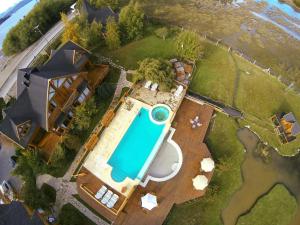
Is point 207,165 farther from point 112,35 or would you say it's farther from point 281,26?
point 281,26

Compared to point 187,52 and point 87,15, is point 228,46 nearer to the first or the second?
point 187,52

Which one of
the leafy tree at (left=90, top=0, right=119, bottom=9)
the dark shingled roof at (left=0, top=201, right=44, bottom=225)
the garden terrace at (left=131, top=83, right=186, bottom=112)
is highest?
the leafy tree at (left=90, top=0, right=119, bottom=9)

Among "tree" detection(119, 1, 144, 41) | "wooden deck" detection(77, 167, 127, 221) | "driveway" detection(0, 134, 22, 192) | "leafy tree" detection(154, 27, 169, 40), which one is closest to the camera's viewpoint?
"wooden deck" detection(77, 167, 127, 221)

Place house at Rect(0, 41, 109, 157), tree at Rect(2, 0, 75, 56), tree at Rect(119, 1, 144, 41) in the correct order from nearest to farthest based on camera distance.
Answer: house at Rect(0, 41, 109, 157) < tree at Rect(119, 1, 144, 41) < tree at Rect(2, 0, 75, 56)

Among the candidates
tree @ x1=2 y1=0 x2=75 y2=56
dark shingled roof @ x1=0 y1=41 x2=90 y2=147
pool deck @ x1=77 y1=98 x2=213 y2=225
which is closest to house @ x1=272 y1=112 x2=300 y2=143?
pool deck @ x1=77 y1=98 x2=213 y2=225

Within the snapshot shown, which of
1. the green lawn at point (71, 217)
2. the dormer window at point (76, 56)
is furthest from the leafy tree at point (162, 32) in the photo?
the green lawn at point (71, 217)

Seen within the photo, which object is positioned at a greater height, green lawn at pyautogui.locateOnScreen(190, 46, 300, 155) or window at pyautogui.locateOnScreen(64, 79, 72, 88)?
green lawn at pyautogui.locateOnScreen(190, 46, 300, 155)

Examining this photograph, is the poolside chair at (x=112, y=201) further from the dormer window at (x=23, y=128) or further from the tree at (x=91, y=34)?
the tree at (x=91, y=34)

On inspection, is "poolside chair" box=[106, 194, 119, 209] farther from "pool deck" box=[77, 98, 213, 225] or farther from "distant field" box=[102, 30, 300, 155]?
"distant field" box=[102, 30, 300, 155]
